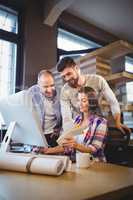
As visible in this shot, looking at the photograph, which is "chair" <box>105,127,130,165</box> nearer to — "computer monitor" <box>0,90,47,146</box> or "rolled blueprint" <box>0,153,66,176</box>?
"computer monitor" <box>0,90,47,146</box>

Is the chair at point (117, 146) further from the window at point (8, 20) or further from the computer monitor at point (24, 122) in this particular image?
the window at point (8, 20)

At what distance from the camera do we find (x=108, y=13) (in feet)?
13.7

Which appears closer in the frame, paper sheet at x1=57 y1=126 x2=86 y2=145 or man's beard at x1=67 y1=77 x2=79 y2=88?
paper sheet at x1=57 y1=126 x2=86 y2=145

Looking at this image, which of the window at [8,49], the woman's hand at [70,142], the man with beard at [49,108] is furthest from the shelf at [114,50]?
the window at [8,49]

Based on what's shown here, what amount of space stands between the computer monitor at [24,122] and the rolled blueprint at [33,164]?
169mm

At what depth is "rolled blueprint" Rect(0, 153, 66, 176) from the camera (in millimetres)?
1155

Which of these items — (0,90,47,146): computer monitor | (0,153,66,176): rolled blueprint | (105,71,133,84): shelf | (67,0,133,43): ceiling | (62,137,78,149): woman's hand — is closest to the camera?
(0,153,66,176): rolled blueprint

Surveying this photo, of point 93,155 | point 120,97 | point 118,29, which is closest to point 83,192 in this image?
point 93,155

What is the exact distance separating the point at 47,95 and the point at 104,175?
1116 millimetres

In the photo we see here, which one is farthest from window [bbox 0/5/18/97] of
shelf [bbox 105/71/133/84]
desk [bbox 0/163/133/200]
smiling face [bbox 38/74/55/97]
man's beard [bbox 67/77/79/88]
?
desk [bbox 0/163/133/200]

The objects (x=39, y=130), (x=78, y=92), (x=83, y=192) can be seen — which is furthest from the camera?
(x=78, y=92)

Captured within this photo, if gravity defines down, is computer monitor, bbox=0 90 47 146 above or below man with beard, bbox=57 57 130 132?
below

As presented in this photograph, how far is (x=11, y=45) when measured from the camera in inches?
135

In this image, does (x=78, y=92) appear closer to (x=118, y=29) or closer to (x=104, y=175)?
(x=104, y=175)
